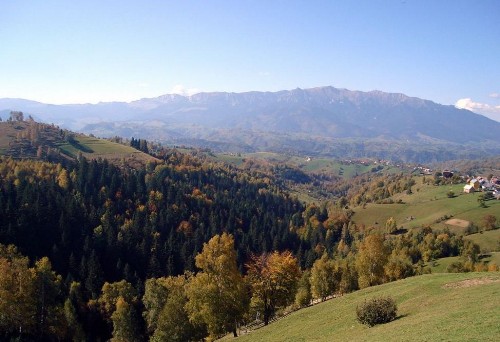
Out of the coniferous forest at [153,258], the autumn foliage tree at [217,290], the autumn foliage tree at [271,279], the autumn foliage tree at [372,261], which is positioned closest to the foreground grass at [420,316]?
the autumn foliage tree at [217,290]

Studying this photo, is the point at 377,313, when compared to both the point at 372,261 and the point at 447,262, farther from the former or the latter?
the point at 447,262

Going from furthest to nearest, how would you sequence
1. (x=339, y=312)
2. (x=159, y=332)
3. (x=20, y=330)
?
(x=20, y=330)
(x=159, y=332)
(x=339, y=312)

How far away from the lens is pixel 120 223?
143750 millimetres

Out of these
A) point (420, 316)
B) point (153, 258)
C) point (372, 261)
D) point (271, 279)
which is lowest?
point (153, 258)

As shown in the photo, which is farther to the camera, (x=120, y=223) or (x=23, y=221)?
(x=120, y=223)

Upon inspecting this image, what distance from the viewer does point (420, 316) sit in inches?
1353

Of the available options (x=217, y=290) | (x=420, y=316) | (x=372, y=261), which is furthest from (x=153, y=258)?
(x=420, y=316)

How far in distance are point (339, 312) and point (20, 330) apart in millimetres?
57783

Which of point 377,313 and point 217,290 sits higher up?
point 377,313

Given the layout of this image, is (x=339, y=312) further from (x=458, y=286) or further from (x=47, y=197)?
Result: (x=47, y=197)

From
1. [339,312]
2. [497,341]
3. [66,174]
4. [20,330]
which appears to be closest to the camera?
[497,341]

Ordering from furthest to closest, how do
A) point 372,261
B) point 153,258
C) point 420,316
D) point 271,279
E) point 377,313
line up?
point 153,258
point 372,261
point 271,279
point 377,313
point 420,316

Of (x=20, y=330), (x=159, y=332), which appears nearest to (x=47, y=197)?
(x=20, y=330)

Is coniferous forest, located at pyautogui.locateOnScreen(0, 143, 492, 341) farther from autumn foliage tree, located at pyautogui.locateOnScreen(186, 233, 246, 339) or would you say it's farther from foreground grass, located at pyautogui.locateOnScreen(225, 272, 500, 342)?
foreground grass, located at pyautogui.locateOnScreen(225, 272, 500, 342)
